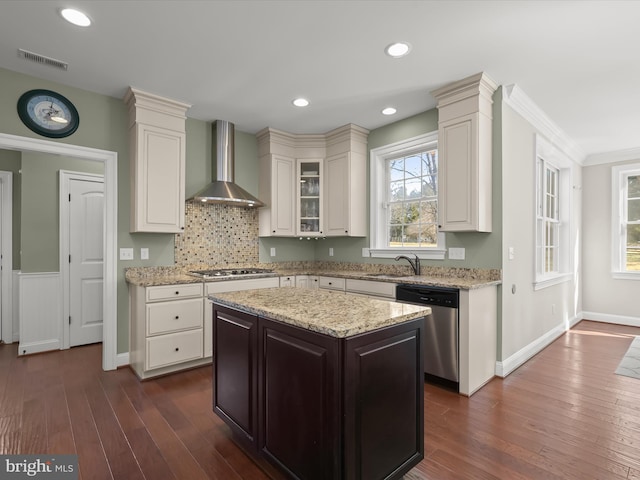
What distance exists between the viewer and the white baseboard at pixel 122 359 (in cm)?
336

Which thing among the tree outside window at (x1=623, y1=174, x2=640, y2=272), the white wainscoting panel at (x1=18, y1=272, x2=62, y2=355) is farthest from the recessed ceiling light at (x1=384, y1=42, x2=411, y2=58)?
the tree outside window at (x1=623, y1=174, x2=640, y2=272)

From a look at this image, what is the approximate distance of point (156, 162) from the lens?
132 inches

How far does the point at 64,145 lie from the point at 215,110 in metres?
1.44

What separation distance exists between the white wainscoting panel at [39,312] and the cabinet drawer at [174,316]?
176 centimetres

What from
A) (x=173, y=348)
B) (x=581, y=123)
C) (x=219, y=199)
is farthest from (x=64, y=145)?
(x=581, y=123)

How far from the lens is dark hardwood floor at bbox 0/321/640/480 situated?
1853 mm

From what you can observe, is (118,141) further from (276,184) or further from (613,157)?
(613,157)

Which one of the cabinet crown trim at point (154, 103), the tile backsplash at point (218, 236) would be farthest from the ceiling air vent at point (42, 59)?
the tile backsplash at point (218, 236)

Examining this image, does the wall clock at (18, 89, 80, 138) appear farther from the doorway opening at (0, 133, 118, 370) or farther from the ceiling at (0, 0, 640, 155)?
the doorway opening at (0, 133, 118, 370)

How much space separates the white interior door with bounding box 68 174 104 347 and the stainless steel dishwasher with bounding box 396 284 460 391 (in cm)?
376

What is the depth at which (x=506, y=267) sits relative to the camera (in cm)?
312

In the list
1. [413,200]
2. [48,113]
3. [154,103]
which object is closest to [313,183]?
[413,200]

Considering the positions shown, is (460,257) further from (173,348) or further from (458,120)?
(173,348)

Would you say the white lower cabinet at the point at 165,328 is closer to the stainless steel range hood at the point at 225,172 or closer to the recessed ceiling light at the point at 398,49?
the stainless steel range hood at the point at 225,172
